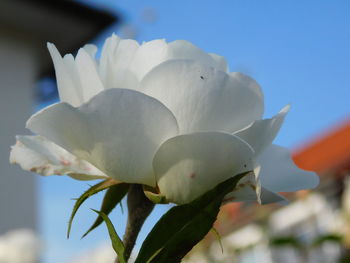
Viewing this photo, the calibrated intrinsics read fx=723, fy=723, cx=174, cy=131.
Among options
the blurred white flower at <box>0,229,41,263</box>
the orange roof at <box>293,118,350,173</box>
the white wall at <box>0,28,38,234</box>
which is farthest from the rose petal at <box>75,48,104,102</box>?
the white wall at <box>0,28,38,234</box>

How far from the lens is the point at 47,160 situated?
391mm

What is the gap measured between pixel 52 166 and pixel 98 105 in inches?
2.7

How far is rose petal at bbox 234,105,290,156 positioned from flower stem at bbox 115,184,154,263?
0.19 feet

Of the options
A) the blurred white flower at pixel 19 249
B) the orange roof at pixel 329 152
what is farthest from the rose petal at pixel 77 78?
the orange roof at pixel 329 152

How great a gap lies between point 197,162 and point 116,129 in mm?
41

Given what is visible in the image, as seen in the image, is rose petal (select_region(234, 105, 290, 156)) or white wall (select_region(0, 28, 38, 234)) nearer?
rose petal (select_region(234, 105, 290, 156))

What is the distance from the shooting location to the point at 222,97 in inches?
13.9

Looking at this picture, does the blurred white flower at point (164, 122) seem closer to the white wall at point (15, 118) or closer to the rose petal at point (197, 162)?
the rose petal at point (197, 162)

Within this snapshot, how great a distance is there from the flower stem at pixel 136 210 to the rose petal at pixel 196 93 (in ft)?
0.13

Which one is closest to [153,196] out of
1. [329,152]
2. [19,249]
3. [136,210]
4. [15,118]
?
[136,210]

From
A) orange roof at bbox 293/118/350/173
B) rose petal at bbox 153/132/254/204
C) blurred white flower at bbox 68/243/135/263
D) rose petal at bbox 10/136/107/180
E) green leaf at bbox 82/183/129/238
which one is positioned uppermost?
rose petal at bbox 153/132/254/204

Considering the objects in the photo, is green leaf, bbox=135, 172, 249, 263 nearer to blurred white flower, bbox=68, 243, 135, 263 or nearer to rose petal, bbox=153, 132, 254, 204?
rose petal, bbox=153, 132, 254, 204

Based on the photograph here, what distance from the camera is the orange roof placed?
555 centimetres

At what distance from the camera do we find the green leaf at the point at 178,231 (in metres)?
0.32
